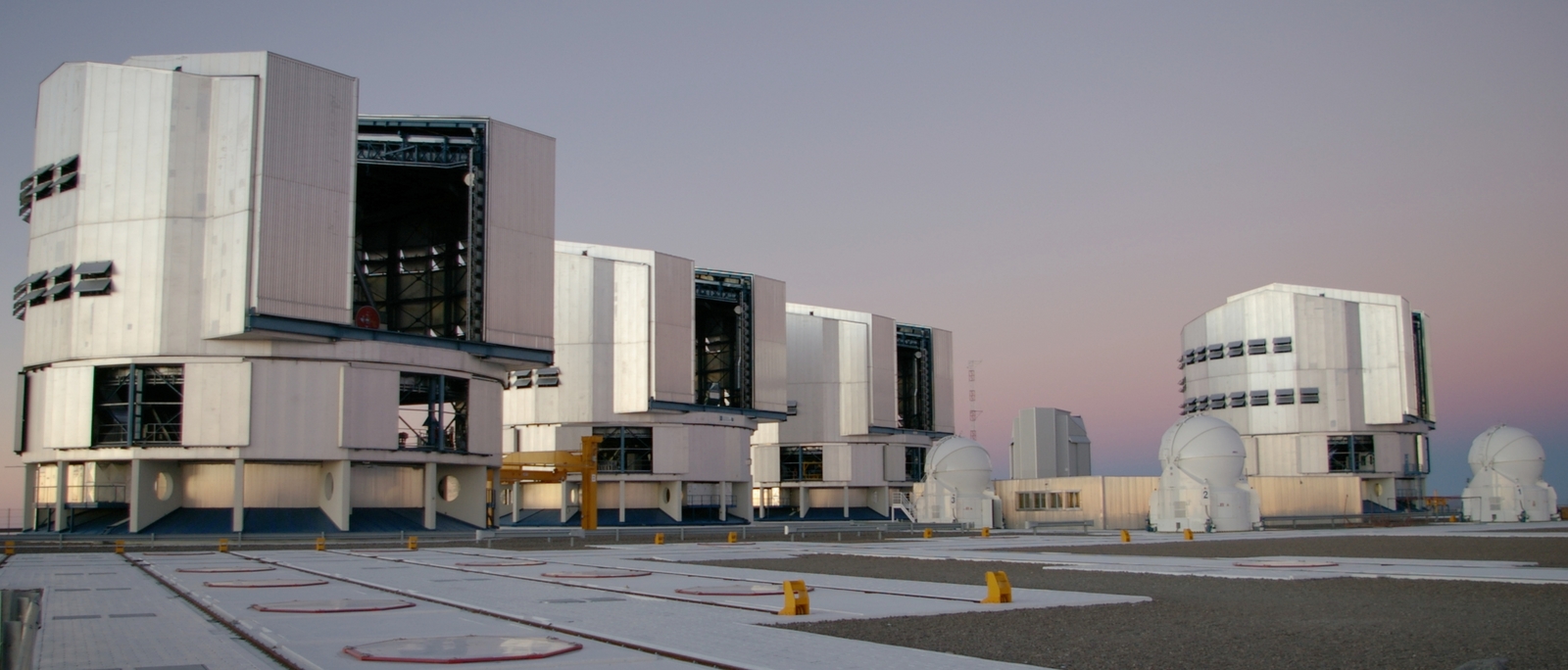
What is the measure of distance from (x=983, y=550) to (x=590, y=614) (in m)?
24.2

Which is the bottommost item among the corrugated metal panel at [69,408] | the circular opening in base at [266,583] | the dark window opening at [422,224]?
the circular opening in base at [266,583]

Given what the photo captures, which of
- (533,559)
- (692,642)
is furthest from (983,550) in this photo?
(692,642)

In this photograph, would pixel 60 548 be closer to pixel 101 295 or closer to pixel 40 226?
pixel 101 295

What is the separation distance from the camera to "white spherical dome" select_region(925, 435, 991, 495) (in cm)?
7594

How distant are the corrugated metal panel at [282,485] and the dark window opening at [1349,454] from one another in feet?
222

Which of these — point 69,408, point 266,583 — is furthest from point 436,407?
point 266,583

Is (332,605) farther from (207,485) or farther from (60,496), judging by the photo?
(60,496)

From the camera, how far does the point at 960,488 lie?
75.9 meters

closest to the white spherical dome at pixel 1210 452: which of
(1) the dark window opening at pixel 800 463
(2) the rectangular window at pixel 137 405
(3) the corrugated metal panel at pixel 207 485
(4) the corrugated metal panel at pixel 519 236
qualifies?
(4) the corrugated metal panel at pixel 519 236

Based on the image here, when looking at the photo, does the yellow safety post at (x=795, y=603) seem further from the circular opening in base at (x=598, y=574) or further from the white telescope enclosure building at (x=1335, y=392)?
the white telescope enclosure building at (x=1335, y=392)

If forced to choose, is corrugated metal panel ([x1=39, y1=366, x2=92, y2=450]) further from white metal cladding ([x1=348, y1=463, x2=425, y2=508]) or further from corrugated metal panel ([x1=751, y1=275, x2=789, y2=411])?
corrugated metal panel ([x1=751, y1=275, x2=789, y2=411])

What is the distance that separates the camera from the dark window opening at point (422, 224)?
53969 millimetres

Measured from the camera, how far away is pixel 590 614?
666 inches

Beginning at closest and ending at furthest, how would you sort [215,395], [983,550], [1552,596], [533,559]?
[1552,596] < [533,559] < [983,550] < [215,395]
